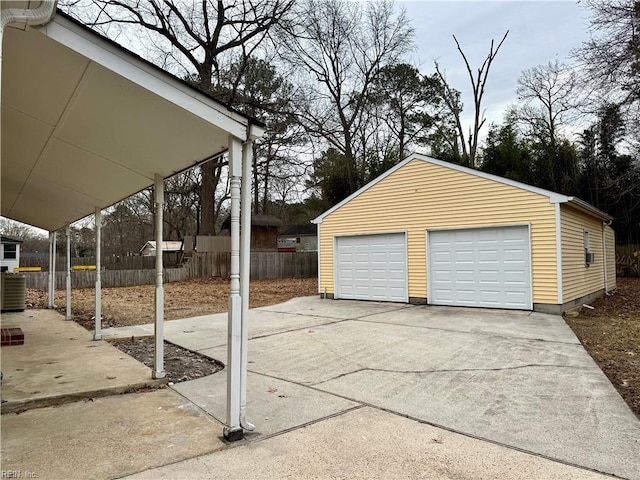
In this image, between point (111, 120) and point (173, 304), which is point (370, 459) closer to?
point (111, 120)

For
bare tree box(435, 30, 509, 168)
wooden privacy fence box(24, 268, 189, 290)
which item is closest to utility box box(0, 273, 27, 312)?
wooden privacy fence box(24, 268, 189, 290)

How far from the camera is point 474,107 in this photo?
24.1 meters

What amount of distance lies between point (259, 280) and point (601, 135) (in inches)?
660

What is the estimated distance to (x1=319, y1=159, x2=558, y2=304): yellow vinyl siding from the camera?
9.45 metres

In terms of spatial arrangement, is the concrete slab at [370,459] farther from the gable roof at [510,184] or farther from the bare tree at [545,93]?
the bare tree at [545,93]

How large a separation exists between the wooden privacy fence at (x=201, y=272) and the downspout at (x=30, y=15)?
533 inches

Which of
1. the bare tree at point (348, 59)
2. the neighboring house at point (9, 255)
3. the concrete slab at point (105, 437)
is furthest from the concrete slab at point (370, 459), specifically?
the neighboring house at point (9, 255)

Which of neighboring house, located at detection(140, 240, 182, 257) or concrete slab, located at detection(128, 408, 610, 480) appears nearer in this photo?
concrete slab, located at detection(128, 408, 610, 480)

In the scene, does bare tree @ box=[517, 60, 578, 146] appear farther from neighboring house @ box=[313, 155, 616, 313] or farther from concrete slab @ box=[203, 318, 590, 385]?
concrete slab @ box=[203, 318, 590, 385]

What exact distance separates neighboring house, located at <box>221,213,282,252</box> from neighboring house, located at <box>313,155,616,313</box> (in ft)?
37.5

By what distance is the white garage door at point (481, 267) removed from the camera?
9719 mm

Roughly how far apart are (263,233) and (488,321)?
59.1 ft

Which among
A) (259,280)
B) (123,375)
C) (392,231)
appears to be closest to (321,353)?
(123,375)

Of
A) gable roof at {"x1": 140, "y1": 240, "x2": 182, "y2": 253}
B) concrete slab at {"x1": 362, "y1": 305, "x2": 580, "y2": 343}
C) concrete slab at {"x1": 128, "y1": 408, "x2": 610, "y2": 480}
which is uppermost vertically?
gable roof at {"x1": 140, "y1": 240, "x2": 182, "y2": 253}
